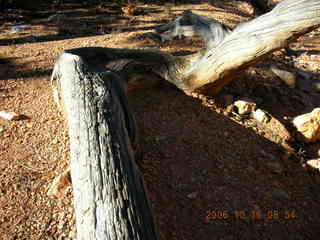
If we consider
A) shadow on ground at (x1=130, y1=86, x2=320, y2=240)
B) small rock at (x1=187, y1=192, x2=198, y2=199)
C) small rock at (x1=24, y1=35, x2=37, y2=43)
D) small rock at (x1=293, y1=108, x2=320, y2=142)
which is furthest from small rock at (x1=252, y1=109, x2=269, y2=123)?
small rock at (x1=24, y1=35, x2=37, y2=43)

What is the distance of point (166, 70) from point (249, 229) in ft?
6.71

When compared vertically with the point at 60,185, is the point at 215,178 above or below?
below

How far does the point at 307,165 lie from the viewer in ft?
Answer: 10.0

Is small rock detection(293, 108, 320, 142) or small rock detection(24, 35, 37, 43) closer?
small rock detection(293, 108, 320, 142)

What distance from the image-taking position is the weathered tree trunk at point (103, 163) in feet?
4.98

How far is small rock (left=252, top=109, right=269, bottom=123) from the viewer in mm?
3330

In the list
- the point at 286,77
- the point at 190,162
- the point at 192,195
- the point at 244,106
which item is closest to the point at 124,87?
the point at 190,162

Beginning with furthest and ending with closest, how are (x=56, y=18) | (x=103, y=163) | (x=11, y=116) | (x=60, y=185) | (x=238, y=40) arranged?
(x=56, y=18), (x=11, y=116), (x=238, y=40), (x=60, y=185), (x=103, y=163)

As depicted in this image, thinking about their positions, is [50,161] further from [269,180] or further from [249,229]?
[269,180]

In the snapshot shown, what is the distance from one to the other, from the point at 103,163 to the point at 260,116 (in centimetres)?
233

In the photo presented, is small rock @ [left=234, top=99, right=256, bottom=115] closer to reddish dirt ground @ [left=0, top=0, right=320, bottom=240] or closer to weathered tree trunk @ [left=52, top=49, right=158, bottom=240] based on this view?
reddish dirt ground @ [left=0, top=0, right=320, bottom=240]

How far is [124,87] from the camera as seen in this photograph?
2643 mm

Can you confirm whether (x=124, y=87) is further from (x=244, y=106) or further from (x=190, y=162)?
(x=244, y=106)

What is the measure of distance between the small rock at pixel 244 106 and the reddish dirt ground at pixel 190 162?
12 centimetres
